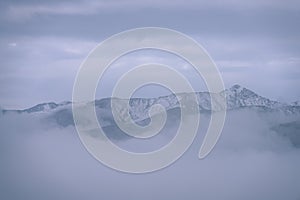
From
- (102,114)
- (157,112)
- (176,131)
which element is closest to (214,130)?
(176,131)

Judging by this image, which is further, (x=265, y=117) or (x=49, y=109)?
(x=265, y=117)

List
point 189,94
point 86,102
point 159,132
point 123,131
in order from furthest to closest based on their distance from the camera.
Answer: point 123,131
point 159,132
point 189,94
point 86,102

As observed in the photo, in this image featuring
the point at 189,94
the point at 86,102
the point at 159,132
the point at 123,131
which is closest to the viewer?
the point at 86,102

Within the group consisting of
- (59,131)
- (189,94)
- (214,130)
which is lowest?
(214,130)

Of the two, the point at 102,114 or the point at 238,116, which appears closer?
the point at 102,114

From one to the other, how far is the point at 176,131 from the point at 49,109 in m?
2.19

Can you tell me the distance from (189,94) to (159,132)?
3.12 ft

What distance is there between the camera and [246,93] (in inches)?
292

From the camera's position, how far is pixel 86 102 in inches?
224

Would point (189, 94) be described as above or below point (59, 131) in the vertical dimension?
below

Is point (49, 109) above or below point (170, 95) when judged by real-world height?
above

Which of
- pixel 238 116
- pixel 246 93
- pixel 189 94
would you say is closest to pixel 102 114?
pixel 189 94

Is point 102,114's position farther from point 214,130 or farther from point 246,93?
point 246,93

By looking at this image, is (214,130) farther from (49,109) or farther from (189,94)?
(49,109)
